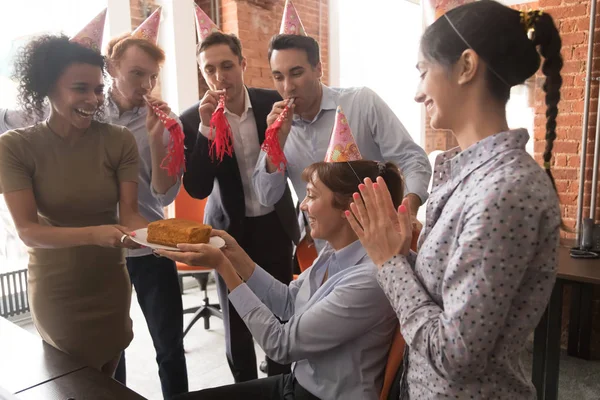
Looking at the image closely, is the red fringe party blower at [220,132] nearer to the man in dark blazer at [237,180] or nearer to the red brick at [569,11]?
the man in dark blazer at [237,180]

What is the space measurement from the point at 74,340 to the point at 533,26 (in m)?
1.50

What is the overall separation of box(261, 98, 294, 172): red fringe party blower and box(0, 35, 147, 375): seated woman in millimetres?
530

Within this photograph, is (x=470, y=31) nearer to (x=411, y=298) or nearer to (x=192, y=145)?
(x=411, y=298)

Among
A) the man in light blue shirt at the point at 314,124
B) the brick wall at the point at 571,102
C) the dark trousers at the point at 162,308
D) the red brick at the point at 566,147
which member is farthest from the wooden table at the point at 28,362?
the red brick at the point at 566,147

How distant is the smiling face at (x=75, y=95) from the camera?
1.48 meters

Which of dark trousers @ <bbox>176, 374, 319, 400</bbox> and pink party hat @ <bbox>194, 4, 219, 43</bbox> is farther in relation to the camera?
pink party hat @ <bbox>194, 4, 219, 43</bbox>

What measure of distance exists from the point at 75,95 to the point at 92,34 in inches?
15.4

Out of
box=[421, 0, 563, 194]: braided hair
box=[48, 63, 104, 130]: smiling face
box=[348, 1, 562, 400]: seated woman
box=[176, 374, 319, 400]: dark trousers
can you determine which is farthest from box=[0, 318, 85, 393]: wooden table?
box=[421, 0, 563, 194]: braided hair

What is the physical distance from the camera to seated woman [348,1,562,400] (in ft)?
2.46

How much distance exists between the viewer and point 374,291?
1152 mm

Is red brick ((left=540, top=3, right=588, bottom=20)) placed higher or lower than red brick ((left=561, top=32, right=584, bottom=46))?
higher

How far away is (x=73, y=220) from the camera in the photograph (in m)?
1.50

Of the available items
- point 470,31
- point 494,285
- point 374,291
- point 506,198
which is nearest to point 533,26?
point 470,31

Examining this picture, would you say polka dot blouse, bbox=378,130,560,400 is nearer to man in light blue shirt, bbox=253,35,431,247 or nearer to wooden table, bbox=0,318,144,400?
wooden table, bbox=0,318,144,400
